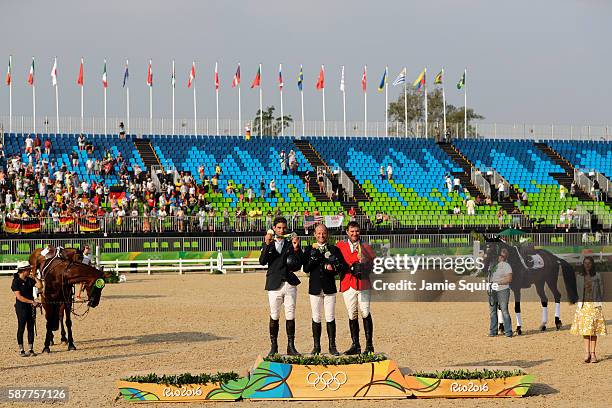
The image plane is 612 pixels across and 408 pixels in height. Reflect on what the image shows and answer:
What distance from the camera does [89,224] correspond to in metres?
44.0

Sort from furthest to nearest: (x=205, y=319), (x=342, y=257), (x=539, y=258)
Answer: (x=205, y=319)
(x=539, y=258)
(x=342, y=257)

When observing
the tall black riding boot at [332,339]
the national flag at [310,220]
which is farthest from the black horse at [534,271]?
the national flag at [310,220]

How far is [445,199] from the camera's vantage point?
55406 millimetres

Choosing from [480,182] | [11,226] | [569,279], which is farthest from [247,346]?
[480,182]

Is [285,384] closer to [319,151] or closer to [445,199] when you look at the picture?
[445,199]

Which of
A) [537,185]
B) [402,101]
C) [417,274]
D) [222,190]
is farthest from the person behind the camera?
[402,101]

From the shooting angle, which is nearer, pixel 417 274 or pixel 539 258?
pixel 417 274

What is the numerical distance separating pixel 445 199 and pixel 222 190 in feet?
41.0

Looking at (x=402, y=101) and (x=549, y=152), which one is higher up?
(x=402, y=101)

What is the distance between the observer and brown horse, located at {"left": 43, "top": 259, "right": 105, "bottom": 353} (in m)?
18.9

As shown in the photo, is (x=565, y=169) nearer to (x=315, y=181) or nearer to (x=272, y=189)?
(x=315, y=181)

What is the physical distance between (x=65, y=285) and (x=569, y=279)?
10269 mm

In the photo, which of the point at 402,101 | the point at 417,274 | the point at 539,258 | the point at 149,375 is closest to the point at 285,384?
the point at 149,375

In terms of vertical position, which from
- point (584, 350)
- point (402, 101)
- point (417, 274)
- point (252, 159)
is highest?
point (402, 101)
